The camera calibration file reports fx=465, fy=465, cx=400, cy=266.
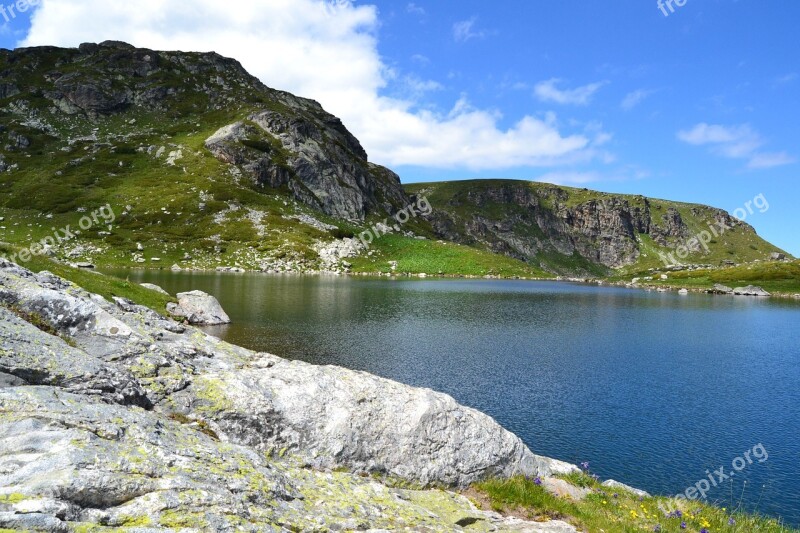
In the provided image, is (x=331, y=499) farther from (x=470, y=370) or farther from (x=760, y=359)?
(x=760, y=359)

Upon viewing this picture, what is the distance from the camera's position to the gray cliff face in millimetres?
7301

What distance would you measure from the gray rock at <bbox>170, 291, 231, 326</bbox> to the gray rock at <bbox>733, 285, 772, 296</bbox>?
197 m

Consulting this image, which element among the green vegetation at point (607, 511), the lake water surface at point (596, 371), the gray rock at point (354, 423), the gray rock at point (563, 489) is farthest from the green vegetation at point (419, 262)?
the gray rock at point (354, 423)

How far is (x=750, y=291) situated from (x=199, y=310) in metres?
204

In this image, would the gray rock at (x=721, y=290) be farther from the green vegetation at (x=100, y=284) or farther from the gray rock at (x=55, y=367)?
the gray rock at (x=55, y=367)

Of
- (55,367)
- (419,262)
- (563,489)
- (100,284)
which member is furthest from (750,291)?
(55,367)

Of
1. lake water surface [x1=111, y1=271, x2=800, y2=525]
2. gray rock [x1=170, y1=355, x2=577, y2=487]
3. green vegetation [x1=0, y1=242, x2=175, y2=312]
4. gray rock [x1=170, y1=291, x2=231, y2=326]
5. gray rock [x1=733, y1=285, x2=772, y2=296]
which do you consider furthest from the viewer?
gray rock [x1=733, y1=285, x2=772, y2=296]

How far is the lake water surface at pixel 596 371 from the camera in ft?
87.7

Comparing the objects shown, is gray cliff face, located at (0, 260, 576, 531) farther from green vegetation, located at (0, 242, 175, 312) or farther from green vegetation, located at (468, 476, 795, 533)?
green vegetation, located at (0, 242, 175, 312)

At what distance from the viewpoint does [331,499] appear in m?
10.9

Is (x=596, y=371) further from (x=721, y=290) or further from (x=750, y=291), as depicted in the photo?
(x=721, y=290)

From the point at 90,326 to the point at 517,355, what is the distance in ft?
145

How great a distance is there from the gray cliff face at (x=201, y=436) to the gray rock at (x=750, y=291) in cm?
20391

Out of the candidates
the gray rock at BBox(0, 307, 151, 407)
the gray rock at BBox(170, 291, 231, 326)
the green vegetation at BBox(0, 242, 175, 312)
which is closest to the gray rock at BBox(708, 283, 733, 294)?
the gray rock at BBox(170, 291, 231, 326)
